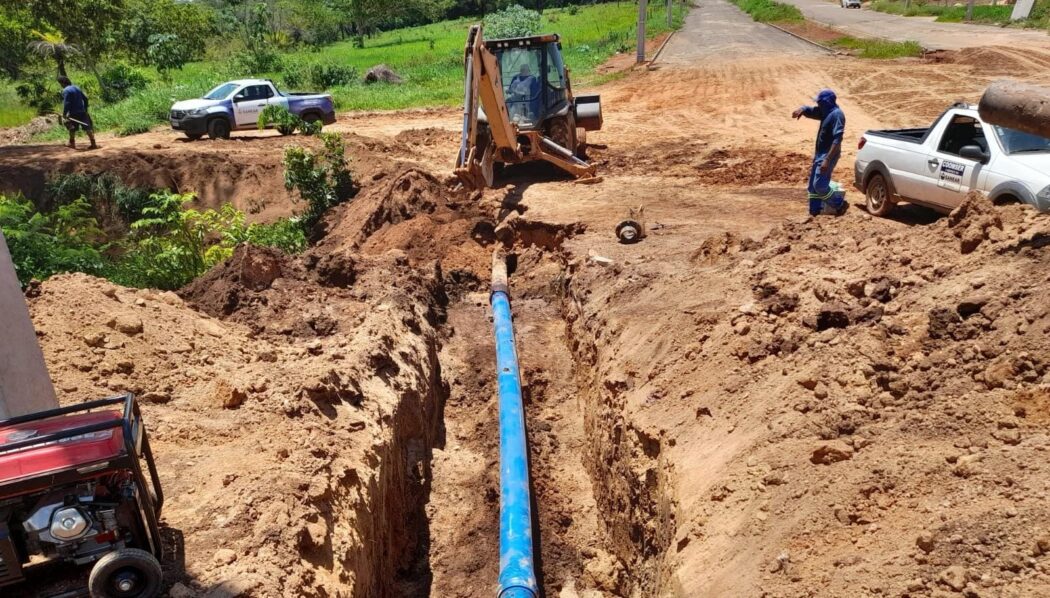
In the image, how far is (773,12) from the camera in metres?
50.7

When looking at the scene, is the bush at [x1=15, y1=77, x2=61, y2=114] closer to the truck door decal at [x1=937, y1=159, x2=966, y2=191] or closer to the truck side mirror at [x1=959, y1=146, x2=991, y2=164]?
the truck door decal at [x1=937, y1=159, x2=966, y2=191]

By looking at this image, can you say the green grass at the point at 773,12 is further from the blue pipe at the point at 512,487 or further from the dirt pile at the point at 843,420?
the blue pipe at the point at 512,487

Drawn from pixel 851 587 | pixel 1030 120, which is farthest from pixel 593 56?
pixel 851 587

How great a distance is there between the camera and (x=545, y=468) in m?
7.64

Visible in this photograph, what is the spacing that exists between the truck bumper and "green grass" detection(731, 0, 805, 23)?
1561 inches

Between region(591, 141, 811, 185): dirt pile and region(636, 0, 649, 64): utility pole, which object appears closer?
region(591, 141, 811, 185): dirt pile

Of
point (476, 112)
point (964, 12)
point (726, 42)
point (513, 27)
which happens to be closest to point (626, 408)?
point (476, 112)

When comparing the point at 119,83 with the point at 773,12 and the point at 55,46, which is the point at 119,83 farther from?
the point at 773,12

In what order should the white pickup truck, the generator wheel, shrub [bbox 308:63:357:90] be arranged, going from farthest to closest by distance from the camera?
shrub [bbox 308:63:357:90], the white pickup truck, the generator wheel

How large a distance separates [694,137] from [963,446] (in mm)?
15898

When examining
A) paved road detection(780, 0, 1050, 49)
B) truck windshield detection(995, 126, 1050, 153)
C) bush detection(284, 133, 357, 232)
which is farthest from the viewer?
paved road detection(780, 0, 1050, 49)

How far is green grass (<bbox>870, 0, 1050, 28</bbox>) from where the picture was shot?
35.0m

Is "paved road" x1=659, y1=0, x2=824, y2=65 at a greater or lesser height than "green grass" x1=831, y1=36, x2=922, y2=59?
greater

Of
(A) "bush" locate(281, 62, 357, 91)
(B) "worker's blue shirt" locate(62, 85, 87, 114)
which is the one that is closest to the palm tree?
(B) "worker's blue shirt" locate(62, 85, 87, 114)
